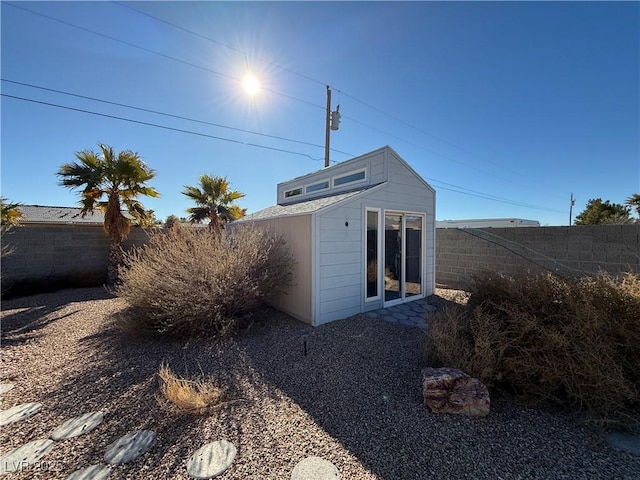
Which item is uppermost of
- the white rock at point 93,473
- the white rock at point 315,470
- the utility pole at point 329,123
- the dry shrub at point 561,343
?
the utility pole at point 329,123

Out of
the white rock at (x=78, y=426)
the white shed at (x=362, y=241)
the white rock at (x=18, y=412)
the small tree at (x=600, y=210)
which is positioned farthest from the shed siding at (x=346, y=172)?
the small tree at (x=600, y=210)

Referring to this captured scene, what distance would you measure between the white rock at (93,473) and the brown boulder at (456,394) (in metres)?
2.90

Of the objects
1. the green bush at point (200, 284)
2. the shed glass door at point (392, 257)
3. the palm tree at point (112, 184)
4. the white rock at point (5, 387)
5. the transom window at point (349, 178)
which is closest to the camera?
the white rock at point (5, 387)

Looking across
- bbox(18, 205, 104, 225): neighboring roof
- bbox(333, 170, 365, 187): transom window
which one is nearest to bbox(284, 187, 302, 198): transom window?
bbox(333, 170, 365, 187): transom window

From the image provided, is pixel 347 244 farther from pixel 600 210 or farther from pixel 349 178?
pixel 600 210

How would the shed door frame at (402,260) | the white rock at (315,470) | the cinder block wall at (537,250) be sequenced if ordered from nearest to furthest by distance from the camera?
the white rock at (315,470) < the cinder block wall at (537,250) < the shed door frame at (402,260)

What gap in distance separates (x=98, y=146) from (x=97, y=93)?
1.67m

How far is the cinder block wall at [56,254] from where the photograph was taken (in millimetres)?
7968

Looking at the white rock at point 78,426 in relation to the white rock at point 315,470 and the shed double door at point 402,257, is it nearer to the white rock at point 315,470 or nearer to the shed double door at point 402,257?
the white rock at point 315,470

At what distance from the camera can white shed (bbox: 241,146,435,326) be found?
518cm

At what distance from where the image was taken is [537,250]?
7.05 meters

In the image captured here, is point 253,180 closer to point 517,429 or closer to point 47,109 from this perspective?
point 47,109

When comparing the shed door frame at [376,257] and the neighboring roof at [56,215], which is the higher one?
the neighboring roof at [56,215]

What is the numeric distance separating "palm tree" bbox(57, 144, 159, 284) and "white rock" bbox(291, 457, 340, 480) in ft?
31.4
